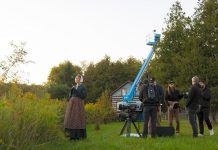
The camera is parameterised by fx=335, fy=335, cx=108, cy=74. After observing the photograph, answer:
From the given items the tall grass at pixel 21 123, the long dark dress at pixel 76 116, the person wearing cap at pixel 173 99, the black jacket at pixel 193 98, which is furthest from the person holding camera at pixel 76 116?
the person wearing cap at pixel 173 99

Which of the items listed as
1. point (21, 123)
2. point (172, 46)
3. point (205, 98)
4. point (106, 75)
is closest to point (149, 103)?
point (205, 98)

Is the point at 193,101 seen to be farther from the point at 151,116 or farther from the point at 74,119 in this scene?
the point at 74,119

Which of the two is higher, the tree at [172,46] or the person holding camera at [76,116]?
the tree at [172,46]

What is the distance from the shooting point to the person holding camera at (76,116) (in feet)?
27.8

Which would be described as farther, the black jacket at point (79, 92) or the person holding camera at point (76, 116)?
the black jacket at point (79, 92)

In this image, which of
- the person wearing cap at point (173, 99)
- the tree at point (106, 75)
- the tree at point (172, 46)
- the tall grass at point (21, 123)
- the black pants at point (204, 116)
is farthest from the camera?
the tree at point (106, 75)

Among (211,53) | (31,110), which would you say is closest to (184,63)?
(211,53)

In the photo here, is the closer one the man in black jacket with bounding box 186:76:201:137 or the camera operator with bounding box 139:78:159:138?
the camera operator with bounding box 139:78:159:138

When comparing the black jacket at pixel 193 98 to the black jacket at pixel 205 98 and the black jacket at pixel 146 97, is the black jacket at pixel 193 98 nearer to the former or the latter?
the black jacket at pixel 205 98

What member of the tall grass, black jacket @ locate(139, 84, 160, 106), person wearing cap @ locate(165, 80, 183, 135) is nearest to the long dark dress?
black jacket @ locate(139, 84, 160, 106)

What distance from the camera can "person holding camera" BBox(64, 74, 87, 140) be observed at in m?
8.48

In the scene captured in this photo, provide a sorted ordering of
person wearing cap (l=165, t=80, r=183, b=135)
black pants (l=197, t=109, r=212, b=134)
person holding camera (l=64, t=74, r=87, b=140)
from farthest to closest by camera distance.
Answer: person wearing cap (l=165, t=80, r=183, b=135) < black pants (l=197, t=109, r=212, b=134) < person holding camera (l=64, t=74, r=87, b=140)

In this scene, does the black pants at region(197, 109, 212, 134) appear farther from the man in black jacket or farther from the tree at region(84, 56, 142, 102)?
the tree at region(84, 56, 142, 102)

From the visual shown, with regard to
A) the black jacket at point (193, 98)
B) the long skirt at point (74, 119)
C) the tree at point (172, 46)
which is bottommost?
the long skirt at point (74, 119)
